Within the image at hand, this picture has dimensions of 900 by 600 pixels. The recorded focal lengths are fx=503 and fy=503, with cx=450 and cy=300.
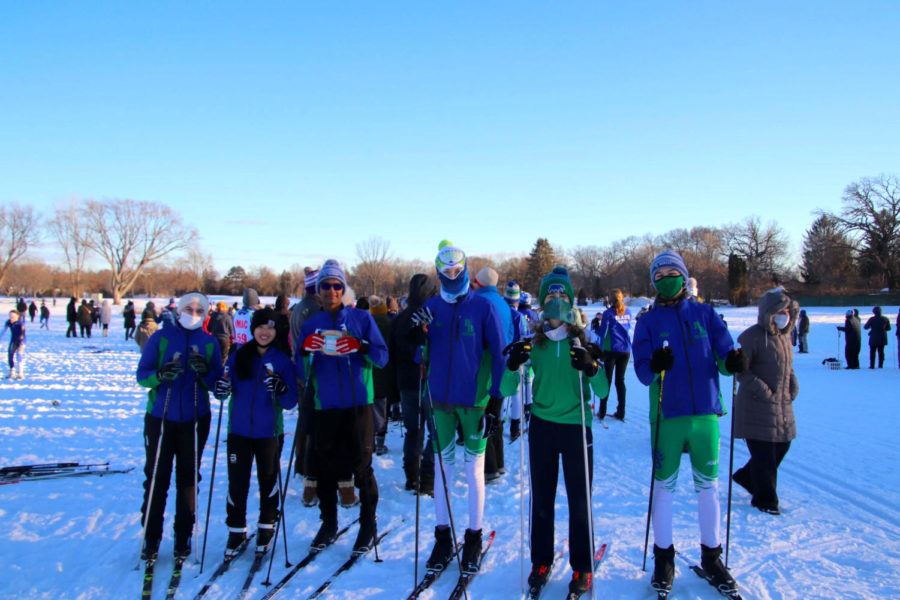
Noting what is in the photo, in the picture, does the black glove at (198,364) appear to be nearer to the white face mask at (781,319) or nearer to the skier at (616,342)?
the white face mask at (781,319)

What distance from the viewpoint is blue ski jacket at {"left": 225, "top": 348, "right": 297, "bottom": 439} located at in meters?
4.06

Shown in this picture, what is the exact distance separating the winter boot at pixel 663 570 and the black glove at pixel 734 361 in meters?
1.29

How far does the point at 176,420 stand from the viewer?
398 cm

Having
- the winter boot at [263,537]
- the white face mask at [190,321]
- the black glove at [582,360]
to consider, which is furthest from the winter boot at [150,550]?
the black glove at [582,360]

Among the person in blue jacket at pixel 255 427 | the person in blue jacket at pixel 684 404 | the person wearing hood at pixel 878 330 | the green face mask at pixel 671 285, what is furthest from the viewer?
the person wearing hood at pixel 878 330

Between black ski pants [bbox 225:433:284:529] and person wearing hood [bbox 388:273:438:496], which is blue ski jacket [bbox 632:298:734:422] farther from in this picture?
black ski pants [bbox 225:433:284:529]

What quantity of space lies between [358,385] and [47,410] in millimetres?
8996

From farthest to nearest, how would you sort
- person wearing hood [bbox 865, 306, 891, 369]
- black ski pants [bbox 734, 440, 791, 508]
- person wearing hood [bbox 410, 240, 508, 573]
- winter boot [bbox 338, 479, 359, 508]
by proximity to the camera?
1. person wearing hood [bbox 865, 306, 891, 369]
2. winter boot [bbox 338, 479, 359, 508]
3. black ski pants [bbox 734, 440, 791, 508]
4. person wearing hood [bbox 410, 240, 508, 573]

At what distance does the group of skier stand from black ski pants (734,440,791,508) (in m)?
0.04

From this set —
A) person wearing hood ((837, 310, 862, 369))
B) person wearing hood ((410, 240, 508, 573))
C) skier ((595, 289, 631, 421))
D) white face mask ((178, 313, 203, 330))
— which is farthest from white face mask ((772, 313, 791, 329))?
person wearing hood ((837, 310, 862, 369))

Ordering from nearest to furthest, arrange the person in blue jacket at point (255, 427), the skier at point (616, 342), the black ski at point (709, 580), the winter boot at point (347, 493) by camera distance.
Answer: the black ski at point (709, 580) → the person in blue jacket at point (255, 427) → the winter boot at point (347, 493) → the skier at point (616, 342)

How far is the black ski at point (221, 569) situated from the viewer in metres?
3.46

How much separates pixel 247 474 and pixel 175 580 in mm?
828

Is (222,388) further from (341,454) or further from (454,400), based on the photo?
(454,400)
